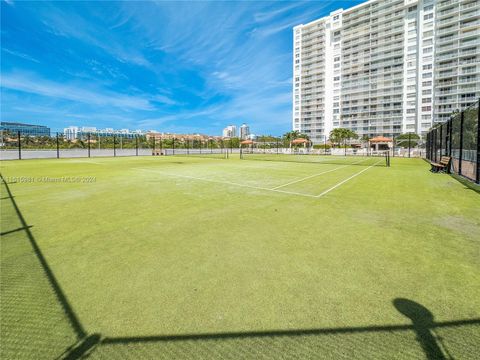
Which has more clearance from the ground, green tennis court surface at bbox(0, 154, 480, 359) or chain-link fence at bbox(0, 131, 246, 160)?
chain-link fence at bbox(0, 131, 246, 160)

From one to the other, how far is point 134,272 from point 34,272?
1.18 metres

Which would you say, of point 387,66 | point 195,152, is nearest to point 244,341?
point 195,152

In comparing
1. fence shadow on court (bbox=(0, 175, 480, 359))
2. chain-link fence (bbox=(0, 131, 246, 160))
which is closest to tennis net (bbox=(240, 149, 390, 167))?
chain-link fence (bbox=(0, 131, 246, 160))

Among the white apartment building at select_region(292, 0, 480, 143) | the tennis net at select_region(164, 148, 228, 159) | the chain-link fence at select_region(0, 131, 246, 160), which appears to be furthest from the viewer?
the white apartment building at select_region(292, 0, 480, 143)

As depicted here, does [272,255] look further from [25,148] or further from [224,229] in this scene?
[25,148]

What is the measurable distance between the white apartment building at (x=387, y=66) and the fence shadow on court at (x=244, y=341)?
309 feet

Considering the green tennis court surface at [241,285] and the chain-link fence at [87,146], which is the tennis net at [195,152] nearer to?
the chain-link fence at [87,146]

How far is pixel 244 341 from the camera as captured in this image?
194cm

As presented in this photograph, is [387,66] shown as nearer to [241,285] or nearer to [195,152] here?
[195,152]

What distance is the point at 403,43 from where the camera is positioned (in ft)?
265

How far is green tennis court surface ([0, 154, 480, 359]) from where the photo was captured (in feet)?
6.28

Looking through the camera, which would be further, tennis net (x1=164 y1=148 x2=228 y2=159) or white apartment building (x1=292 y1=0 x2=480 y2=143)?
white apartment building (x1=292 y1=0 x2=480 y2=143)

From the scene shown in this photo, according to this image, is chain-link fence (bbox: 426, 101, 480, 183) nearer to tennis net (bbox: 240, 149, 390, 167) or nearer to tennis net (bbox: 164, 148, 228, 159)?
tennis net (bbox: 240, 149, 390, 167)

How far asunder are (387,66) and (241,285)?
103583mm
